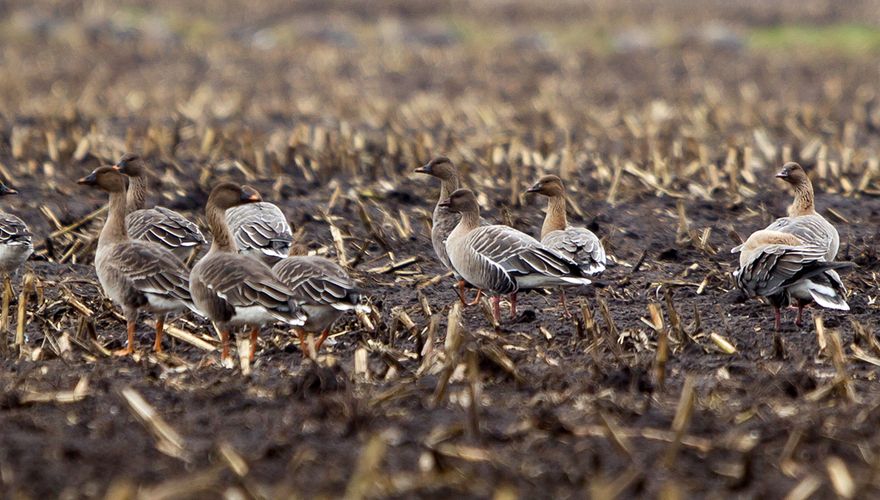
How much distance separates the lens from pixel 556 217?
1216cm

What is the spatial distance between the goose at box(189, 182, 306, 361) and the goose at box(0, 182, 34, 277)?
8.05 feet

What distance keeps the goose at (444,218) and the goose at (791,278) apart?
2537 mm

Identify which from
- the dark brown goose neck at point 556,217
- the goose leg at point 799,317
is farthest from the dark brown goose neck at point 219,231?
the goose leg at point 799,317

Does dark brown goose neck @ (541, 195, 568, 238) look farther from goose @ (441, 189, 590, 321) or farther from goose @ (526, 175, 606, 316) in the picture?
goose @ (441, 189, 590, 321)

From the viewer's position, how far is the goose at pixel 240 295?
902 cm

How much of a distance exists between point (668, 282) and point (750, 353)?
217 centimetres

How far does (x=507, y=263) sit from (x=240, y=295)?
255cm

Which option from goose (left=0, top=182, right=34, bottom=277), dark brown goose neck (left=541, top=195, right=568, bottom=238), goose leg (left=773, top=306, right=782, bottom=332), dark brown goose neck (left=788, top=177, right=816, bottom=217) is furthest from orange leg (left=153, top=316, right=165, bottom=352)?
dark brown goose neck (left=788, top=177, right=816, bottom=217)

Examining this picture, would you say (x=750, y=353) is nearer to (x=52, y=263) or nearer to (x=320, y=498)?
(x=320, y=498)

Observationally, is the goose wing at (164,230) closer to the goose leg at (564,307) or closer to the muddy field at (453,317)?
the muddy field at (453,317)

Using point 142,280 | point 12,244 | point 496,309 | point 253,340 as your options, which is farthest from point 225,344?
point 12,244

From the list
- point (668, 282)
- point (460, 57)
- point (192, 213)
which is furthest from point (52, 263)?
point (460, 57)

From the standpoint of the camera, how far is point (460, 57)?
3450 cm

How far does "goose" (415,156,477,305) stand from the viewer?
11577 millimetres
